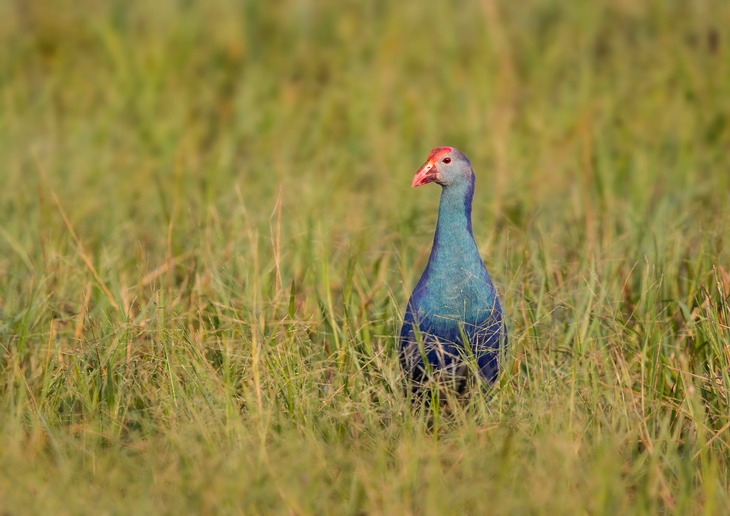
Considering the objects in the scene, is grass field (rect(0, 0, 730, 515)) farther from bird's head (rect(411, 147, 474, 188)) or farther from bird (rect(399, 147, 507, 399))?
bird's head (rect(411, 147, 474, 188))

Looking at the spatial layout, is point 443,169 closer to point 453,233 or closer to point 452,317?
point 453,233

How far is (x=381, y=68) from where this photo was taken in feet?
21.3

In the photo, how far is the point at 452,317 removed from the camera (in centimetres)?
319

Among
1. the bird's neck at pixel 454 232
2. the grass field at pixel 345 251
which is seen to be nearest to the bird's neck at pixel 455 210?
the bird's neck at pixel 454 232

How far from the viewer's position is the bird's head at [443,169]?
3.33 m

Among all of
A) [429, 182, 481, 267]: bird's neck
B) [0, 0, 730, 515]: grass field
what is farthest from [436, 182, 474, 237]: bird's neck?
[0, 0, 730, 515]: grass field

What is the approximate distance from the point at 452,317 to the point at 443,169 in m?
0.45

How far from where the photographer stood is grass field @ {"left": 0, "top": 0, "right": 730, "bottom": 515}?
8.77ft

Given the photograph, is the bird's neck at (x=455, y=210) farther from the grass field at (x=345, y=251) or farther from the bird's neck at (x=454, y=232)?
the grass field at (x=345, y=251)

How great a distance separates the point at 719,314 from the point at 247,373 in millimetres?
1467

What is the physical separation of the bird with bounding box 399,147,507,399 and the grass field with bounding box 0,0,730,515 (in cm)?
8

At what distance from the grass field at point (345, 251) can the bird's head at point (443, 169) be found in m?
0.33

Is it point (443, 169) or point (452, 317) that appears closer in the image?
point (452, 317)

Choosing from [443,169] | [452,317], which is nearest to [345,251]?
[443,169]
